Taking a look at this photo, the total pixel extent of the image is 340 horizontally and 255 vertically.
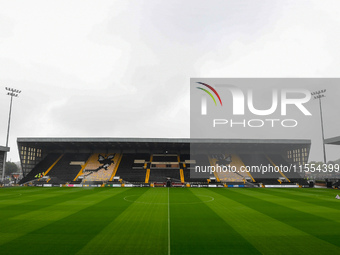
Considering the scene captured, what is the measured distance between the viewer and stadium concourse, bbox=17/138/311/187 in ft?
141

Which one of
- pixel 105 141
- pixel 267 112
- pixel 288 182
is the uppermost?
pixel 267 112

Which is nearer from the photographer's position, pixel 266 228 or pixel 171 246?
pixel 171 246

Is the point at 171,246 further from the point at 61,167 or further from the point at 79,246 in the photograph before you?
the point at 61,167

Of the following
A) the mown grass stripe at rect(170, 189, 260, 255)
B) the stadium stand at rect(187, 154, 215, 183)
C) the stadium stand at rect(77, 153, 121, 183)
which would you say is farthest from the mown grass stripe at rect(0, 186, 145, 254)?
the stadium stand at rect(187, 154, 215, 183)

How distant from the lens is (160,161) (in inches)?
1980

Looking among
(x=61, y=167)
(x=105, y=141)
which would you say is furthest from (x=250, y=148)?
(x=61, y=167)

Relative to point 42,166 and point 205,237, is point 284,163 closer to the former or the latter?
point 205,237

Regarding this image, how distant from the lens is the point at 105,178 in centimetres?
4434

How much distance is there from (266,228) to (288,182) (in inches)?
1410

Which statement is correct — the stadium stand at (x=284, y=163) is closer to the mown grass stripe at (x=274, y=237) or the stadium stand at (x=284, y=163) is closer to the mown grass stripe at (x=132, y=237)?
the mown grass stripe at (x=274, y=237)

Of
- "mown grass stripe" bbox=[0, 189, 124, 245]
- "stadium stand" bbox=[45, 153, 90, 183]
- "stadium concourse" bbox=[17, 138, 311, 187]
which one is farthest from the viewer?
"stadium stand" bbox=[45, 153, 90, 183]

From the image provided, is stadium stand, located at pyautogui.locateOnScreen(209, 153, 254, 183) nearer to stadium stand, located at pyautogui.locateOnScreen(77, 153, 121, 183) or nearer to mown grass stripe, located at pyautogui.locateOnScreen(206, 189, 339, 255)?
stadium stand, located at pyautogui.locateOnScreen(77, 153, 121, 183)

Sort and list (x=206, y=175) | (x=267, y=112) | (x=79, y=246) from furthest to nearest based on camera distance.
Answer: (x=206, y=175), (x=267, y=112), (x=79, y=246)

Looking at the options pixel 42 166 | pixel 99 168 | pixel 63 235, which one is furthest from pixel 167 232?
pixel 42 166
